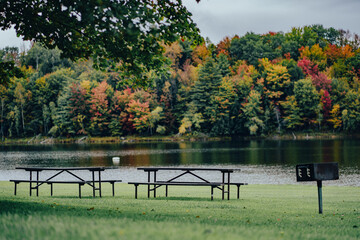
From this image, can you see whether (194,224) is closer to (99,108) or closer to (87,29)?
(87,29)

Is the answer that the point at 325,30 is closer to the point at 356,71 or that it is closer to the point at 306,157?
the point at 356,71

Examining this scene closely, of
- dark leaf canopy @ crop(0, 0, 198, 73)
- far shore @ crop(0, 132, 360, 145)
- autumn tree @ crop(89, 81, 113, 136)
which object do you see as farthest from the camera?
autumn tree @ crop(89, 81, 113, 136)

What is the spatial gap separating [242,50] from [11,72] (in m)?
87.8

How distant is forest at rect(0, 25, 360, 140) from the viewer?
7444cm

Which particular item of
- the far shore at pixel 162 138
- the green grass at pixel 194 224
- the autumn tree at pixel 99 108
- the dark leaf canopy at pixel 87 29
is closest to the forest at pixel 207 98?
the autumn tree at pixel 99 108

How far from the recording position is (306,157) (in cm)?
3809

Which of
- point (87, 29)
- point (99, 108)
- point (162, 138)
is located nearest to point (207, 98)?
point (162, 138)

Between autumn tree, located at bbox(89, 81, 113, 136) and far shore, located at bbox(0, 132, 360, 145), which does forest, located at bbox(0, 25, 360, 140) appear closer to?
autumn tree, located at bbox(89, 81, 113, 136)

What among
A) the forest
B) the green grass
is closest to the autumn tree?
the forest

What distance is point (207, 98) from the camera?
78688 millimetres

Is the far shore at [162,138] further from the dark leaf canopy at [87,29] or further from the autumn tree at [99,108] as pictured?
the dark leaf canopy at [87,29]

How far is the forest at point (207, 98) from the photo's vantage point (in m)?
74.4

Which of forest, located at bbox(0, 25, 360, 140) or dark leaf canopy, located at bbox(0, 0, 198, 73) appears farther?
forest, located at bbox(0, 25, 360, 140)

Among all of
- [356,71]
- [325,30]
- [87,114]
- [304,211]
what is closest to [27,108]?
[87,114]
